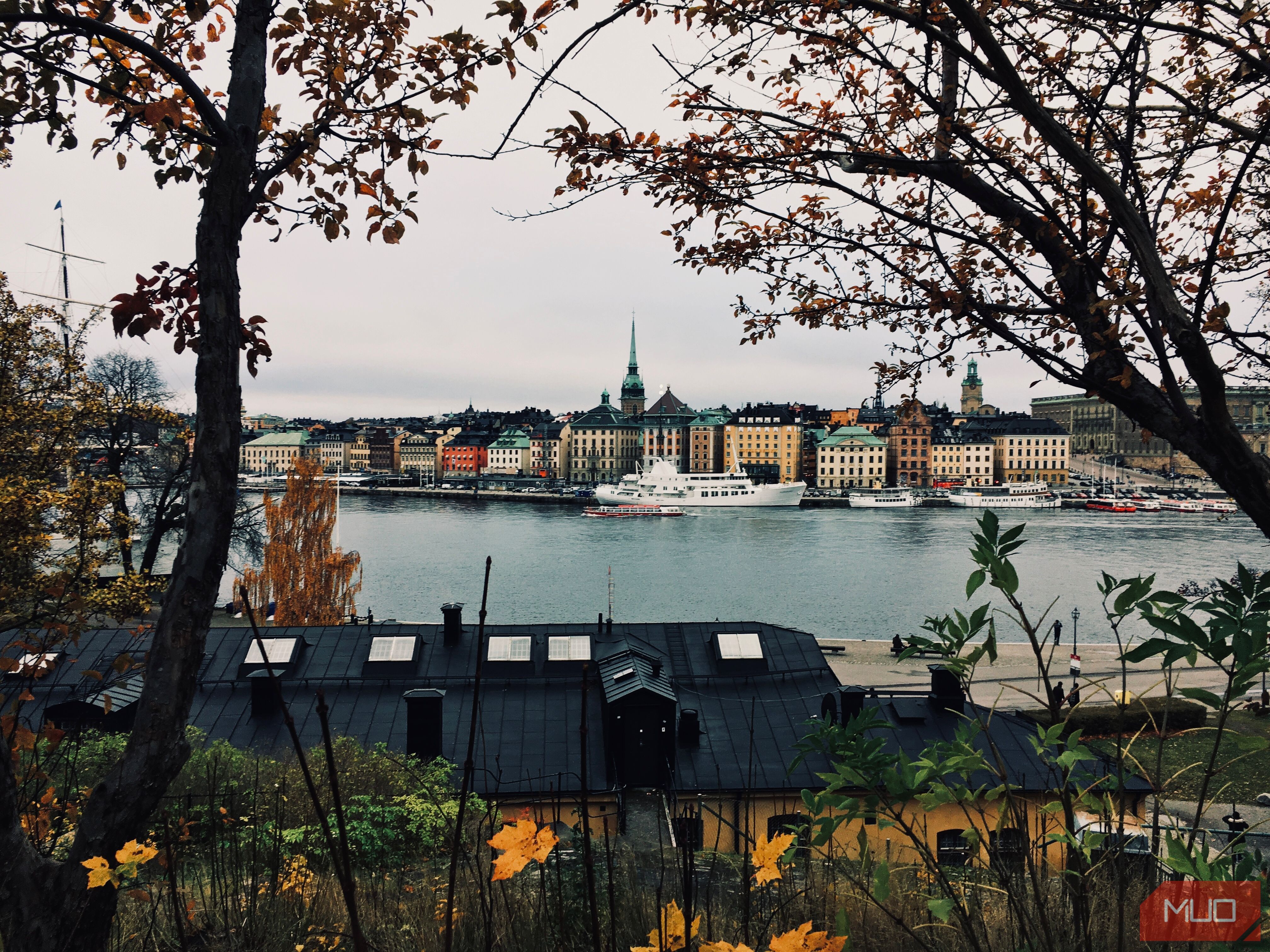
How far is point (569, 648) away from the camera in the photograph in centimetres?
1011

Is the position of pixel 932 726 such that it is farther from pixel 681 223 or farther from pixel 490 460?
pixel 490 460

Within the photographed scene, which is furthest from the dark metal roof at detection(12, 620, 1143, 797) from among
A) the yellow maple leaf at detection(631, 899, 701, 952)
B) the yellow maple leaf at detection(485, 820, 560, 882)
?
the yellow maple leaf at detection(485, 820, 560, 882)

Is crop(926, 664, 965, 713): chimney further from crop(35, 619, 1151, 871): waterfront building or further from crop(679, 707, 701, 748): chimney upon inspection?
crop(679, 707, 701, 748): chimney

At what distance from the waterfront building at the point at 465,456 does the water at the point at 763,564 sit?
40.2 meters

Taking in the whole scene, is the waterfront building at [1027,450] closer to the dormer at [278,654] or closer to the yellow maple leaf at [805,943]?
the dormer at [278,654]

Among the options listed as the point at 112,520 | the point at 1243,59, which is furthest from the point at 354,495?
the point at 1243,59

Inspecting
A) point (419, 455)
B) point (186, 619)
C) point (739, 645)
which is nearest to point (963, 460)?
point (419, 455)

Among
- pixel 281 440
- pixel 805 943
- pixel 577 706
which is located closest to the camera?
pixel 805 943

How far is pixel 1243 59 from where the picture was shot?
238 cm

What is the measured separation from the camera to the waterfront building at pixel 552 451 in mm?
103500

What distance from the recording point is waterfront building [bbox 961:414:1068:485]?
290ft

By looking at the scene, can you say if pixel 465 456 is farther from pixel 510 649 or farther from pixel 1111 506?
pixel 510 649

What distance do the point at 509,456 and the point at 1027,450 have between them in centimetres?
6125

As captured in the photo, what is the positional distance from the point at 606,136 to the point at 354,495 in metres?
84.6
